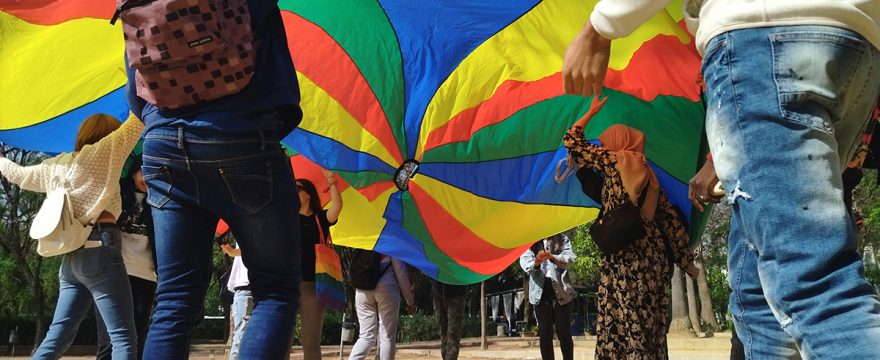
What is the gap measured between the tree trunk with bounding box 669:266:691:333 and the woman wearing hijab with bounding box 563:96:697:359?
51.4ft

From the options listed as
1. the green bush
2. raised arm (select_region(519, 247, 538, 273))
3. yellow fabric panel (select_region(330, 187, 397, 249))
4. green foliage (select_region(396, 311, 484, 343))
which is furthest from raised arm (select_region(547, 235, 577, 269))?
the green bush

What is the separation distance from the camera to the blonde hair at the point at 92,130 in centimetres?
460

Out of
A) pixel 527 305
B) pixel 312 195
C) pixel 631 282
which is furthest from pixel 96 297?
pixel 527 305

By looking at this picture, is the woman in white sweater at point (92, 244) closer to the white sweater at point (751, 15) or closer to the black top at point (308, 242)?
the black top at point (308, 242)

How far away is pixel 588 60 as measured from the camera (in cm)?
193

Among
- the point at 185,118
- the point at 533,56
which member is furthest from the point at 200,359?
the point at 185,118

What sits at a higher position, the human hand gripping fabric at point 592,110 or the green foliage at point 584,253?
the green foliage at point 584,253

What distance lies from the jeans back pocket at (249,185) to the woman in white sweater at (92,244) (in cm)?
203

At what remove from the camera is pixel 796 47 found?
5.19 feet

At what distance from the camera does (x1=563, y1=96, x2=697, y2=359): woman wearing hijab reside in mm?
4613

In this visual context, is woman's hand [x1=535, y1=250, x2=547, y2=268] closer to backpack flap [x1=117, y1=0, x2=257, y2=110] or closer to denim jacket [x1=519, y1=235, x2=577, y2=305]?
denim jacket [x1=519, y1=235, x2=577, y2=305]

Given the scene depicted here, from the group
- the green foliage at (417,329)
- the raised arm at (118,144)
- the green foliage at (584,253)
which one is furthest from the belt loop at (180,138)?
the green foliage at (417,329)

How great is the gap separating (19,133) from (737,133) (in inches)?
207

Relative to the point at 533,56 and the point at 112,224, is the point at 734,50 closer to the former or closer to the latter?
the point at 533,56
